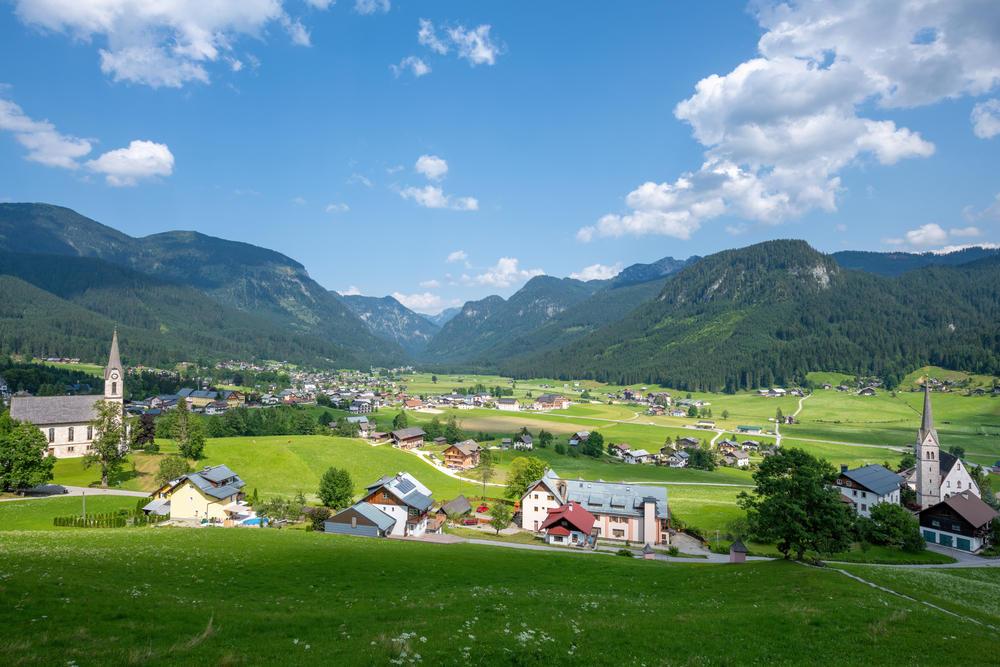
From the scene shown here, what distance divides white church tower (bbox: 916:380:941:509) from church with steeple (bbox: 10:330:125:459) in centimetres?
11996

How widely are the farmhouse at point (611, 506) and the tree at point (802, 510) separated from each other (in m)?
25.8

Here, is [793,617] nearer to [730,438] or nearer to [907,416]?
[730,438]

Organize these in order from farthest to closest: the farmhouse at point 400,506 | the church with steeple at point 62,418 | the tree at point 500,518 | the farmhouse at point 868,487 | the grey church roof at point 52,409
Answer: the church with steeple at point 62,418
the grey church roof at point 52,409
the farmhouse at point 868,487
the tree at point 500,518
the farmhouse at point 400,506

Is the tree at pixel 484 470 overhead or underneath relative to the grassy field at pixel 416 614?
underneath

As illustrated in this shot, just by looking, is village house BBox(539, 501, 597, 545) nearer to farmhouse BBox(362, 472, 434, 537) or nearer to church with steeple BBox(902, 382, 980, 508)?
farmhouse BBox(362, 472, 434, 537)

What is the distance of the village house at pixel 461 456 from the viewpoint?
107 m

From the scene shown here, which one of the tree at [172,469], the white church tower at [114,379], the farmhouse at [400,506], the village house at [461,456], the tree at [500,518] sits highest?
the white church tower at [114,379]

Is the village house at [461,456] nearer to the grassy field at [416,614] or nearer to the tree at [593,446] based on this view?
the tree at [593,446]

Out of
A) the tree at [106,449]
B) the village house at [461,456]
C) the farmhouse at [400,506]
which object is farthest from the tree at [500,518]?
the tree at [106,449]

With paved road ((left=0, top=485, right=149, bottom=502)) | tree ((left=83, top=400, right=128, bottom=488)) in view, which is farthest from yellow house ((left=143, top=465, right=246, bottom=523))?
tree ((left=83, top=400, right=128, bottom=488))

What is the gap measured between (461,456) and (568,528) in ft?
170

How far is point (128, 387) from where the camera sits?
542 ft

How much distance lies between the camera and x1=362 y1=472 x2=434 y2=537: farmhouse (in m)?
57.6

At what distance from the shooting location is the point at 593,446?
395 feet
